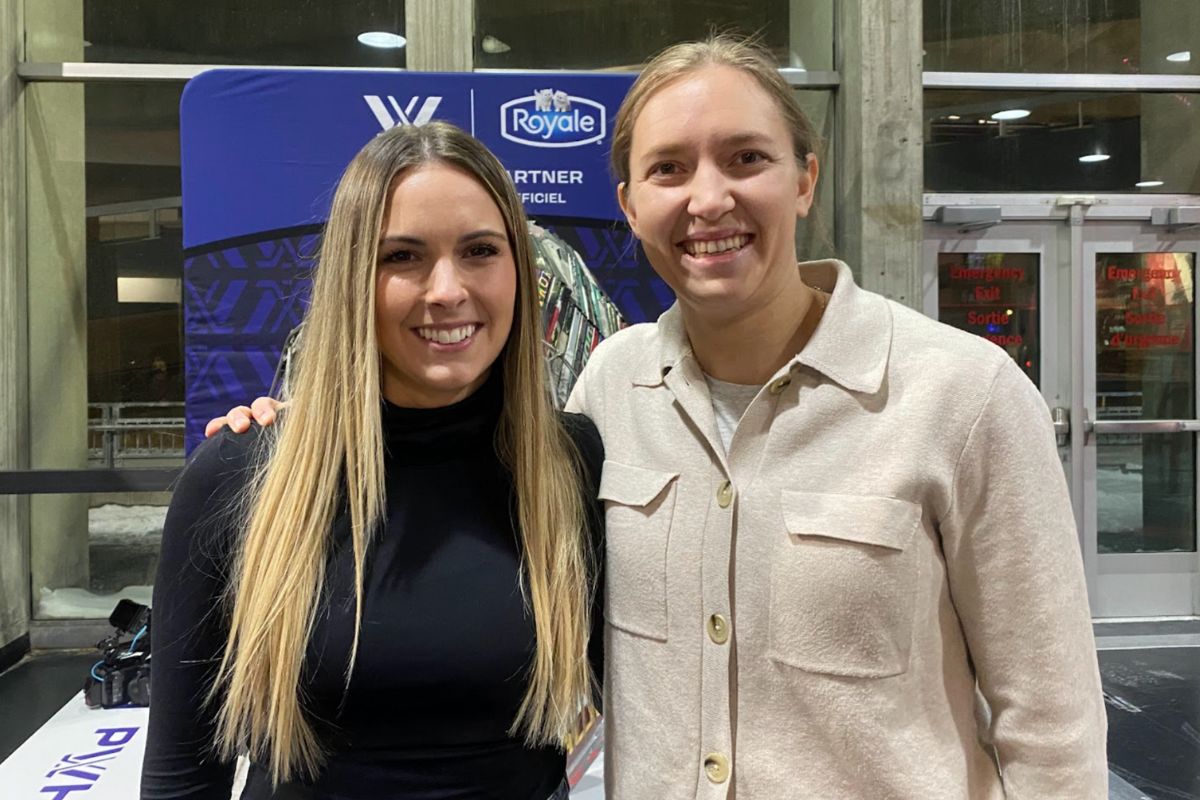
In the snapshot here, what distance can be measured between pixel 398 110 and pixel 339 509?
9.17 feet

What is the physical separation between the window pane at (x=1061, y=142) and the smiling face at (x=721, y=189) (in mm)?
4401

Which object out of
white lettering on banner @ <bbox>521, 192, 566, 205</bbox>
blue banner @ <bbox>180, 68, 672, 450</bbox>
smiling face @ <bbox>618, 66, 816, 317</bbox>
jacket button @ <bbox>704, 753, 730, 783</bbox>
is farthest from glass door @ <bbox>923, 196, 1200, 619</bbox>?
jacket button @ <bbox>704, 753, 730, 783</bbox>

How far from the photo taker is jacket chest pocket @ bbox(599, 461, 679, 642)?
1.26 metres

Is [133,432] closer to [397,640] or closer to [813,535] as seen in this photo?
[397,640]

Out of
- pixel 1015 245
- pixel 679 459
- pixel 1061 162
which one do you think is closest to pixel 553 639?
pixel 679 459

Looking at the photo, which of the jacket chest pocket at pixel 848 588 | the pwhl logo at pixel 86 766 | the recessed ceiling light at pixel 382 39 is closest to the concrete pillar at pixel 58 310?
the recessed ceiling light at pixel 382 39

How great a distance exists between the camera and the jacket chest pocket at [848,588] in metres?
1.13

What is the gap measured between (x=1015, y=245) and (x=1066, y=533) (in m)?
4.55

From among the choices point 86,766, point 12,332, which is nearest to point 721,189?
→ point 86,766

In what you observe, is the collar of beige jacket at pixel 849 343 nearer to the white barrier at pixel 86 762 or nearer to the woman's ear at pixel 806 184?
the woman's ear at pixel 806 184

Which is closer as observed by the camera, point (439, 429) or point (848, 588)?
point (848, 588)

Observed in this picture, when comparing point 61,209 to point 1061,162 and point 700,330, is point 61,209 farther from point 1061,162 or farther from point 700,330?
point 1061,162

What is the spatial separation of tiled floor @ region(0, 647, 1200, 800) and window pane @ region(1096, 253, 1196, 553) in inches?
29.0

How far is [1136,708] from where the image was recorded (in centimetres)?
389
